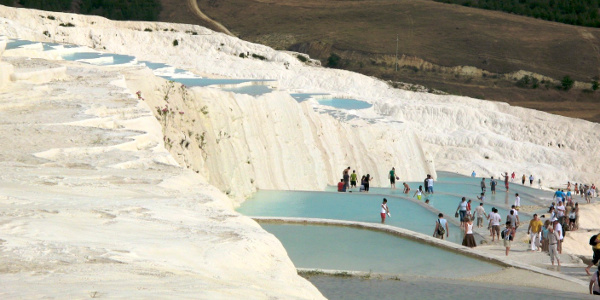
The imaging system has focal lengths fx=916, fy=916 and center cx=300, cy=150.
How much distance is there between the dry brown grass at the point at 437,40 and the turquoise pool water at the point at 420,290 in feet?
162

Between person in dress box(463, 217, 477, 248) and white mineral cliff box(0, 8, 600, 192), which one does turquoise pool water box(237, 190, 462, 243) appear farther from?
white mineral cliff box(0, 8, 600, 192)

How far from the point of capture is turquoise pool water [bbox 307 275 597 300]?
10.9 m

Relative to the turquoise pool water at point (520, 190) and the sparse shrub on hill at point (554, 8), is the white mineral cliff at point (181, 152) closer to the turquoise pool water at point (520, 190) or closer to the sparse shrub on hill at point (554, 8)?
the turquoise pool water at point (520, 190)

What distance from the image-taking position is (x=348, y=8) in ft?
258

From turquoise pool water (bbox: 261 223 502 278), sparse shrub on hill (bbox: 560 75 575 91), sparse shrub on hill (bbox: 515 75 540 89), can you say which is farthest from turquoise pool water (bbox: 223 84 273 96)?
sparse shrub on hill (bbox: 560 75 575 91)

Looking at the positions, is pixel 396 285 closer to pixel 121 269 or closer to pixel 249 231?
pixel 249 231

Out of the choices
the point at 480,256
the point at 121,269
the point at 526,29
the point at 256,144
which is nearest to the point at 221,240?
the point at 121,269

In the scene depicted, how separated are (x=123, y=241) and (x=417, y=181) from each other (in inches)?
943

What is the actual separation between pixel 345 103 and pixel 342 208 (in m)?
22.5

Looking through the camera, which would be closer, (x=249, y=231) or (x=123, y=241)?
(x=123, y=241)

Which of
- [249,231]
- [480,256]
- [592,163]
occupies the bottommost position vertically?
[592,163]

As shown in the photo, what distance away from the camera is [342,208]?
58.6 ft

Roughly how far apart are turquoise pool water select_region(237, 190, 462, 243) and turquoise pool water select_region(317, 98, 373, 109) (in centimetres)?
1871

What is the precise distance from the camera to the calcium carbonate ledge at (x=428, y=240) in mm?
13047
